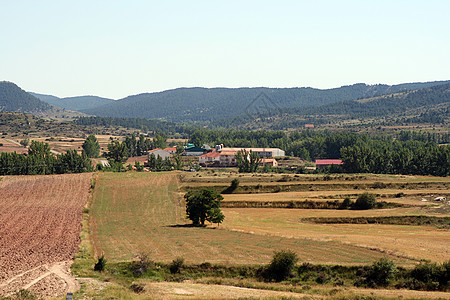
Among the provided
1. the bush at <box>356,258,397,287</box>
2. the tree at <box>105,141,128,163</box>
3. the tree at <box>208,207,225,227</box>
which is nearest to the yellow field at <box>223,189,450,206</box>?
the tree at <box>208,207,225,227</box>

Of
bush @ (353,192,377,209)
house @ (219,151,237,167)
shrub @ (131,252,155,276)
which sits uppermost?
shrub @ (131,252,155,276)

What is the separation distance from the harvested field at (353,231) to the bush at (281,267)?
40.7 feet

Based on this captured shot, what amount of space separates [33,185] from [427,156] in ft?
352

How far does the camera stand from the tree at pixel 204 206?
68.0 m

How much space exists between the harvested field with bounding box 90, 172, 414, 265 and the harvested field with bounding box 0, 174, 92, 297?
3911 mm

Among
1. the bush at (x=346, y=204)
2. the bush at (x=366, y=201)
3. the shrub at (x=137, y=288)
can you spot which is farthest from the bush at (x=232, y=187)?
the shrub at (x=137, y=288)

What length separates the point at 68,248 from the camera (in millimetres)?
50375

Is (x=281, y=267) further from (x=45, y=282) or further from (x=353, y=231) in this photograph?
(x=353, y=231)

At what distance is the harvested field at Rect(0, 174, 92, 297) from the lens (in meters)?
38.9

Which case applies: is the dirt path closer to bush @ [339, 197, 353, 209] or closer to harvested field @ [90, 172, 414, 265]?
harvested field @ [90, 172, 414, 265]

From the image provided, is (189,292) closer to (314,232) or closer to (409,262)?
(409,262)

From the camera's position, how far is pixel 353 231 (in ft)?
214

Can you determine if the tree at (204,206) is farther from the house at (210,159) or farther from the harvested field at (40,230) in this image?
the house at (210,159)

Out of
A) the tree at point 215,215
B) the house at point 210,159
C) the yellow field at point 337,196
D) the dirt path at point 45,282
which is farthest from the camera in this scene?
the house at point 210,159
